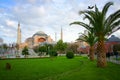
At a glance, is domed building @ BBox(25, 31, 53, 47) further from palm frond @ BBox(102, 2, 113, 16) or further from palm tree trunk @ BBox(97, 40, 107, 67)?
palm frond @ BBox(102, 2, 113, 16)

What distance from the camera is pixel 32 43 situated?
5945 inches

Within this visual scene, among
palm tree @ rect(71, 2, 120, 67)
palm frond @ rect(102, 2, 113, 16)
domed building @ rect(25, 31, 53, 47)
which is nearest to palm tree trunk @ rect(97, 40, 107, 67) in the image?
palm tree @ rect(71, 2, 120, 67)

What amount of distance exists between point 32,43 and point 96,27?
13137 centimetres

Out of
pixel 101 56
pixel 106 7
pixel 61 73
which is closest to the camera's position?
pixel 61 73

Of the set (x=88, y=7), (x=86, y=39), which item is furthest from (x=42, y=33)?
(x=88, y=7)

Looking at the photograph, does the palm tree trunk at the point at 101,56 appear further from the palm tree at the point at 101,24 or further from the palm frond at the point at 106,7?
the palm frond at the point at 106,7

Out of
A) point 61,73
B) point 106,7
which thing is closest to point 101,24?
point 106,7

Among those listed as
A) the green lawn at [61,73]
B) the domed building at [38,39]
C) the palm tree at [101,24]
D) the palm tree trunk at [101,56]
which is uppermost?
the domed building at [38,39]

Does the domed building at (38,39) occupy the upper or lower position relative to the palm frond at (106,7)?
upper

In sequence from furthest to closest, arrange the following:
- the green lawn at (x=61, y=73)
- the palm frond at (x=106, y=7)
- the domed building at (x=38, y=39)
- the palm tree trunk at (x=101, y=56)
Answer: the domed building at (x=38, y=39) → the palm tree trunk at (x=101, y=56) → the palm frond at (x=106, y=7) → the green lawn at (x=61, y=73)

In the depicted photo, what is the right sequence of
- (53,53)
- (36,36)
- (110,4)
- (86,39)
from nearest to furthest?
1. (110,4)
2. (86,39)
3. (53,53)
4. (36,36)

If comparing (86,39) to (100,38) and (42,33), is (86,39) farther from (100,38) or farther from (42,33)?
(42,33)

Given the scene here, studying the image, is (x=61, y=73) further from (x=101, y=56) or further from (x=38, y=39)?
(x=38, y=39)

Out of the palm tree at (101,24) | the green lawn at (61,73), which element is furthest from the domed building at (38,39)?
the green lawn at (61,73)
